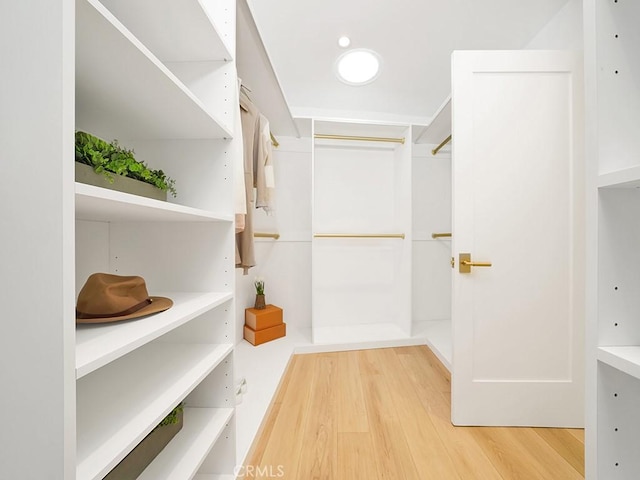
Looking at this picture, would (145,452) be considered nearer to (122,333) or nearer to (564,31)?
(122,333)

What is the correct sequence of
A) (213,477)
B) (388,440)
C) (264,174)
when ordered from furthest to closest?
(264,174) → (388,440) → (213,477)

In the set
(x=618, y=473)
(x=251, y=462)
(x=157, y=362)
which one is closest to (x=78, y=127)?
(x=157, y=362)

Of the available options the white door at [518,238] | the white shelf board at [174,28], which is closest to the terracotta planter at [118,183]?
the white shelf board at [174,28]

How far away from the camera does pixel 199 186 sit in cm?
105

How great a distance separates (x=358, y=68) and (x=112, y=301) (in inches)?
100

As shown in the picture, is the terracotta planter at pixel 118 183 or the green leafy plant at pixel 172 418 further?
the green leafy plant at pixel 172 418

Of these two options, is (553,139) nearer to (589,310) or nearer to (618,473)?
(589,310)

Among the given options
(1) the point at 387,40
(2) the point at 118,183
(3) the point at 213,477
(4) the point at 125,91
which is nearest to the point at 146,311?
(2) the point at 118,183

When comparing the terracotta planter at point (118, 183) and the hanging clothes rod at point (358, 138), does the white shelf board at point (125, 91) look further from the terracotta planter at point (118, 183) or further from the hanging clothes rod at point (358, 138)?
the hanging clothes rod at point (358, 138)

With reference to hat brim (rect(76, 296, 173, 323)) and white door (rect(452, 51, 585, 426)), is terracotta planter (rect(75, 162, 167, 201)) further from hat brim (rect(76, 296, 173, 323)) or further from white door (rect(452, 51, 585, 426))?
white door (rect(452, 51, 585, 426))

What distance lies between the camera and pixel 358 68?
8.06 feet

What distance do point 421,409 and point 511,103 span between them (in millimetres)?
1680

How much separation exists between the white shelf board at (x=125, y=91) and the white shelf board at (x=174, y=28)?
263 millimetres

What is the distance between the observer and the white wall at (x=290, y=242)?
2637 millimetres
